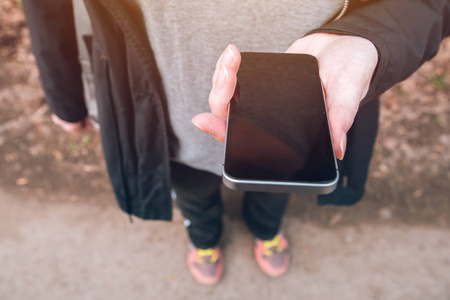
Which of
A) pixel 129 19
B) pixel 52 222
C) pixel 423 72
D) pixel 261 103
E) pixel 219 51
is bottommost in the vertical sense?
pixel 52 222

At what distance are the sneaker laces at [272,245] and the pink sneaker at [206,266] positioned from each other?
1.10 ft

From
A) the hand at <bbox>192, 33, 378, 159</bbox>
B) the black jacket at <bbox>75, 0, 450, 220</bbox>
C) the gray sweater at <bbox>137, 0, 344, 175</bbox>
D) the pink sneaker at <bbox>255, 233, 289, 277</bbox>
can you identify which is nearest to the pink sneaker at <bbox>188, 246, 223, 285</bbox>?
the pink sneaker at <bbox>255, 233, 289, 277</bbox>

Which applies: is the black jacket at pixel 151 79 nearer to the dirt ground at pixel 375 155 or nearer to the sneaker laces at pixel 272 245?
the sneaker laces at pixel 272 245

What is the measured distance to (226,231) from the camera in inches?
98.2

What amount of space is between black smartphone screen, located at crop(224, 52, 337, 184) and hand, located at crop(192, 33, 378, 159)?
0.03 meters

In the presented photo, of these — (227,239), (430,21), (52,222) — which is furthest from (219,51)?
(52,222)

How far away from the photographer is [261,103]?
1.10 metres

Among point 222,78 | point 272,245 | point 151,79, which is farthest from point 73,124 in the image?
point 272,245

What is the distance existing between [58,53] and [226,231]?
5.39 ft

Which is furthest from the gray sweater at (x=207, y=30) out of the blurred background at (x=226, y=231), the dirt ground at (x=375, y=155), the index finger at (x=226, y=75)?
the dirt ground at (x=375, y=155)

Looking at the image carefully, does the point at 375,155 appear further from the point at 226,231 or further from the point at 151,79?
the point at 151,79

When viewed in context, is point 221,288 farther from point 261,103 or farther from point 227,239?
point 261,103

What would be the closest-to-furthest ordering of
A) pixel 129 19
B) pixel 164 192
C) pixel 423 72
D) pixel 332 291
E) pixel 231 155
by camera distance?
pixel 231 155
pixel 129 19
pixel 164 192
pixel 332 291
pixel 423 72

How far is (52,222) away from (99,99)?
156 centimetres
